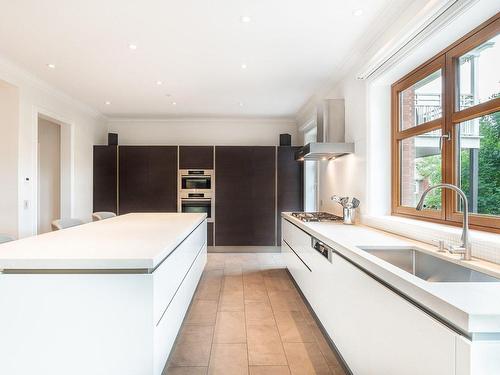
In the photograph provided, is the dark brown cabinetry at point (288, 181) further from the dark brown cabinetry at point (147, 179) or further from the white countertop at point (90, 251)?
the white countertop at point (90, 251)

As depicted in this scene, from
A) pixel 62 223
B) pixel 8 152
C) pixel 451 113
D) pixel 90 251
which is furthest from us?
pixel 8 152

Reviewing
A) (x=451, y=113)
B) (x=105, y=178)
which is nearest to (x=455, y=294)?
(x=451, y=113)

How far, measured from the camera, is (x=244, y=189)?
19.2 ft

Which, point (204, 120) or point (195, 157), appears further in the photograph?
Result: point (204, 120)

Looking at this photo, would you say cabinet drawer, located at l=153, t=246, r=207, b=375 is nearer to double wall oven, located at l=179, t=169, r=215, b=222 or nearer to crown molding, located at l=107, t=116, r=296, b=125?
double wall oven, located at l=179, t=169, r=215, b=222

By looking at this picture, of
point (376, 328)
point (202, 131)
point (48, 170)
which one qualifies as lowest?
point (376, 328)

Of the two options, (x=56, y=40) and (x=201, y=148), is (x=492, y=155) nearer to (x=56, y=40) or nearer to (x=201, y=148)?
(x=56, y=40)

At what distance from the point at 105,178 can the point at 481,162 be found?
563 centimetres

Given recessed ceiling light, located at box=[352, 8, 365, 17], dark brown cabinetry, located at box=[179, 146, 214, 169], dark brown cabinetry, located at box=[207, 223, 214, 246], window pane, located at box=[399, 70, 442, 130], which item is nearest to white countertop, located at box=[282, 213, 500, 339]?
window pane, located at box=[399, 70, 442, 130]

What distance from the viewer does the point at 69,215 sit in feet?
16.7

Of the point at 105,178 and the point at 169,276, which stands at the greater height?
the point at 105,178

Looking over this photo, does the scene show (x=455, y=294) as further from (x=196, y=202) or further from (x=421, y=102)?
(x=196, y=202)

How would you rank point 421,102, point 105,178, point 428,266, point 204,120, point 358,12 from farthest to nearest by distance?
point 204,120 < point 105,178 < point 421,102 < point 358,12 < point 428,266

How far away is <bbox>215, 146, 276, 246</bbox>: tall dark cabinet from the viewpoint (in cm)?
584
